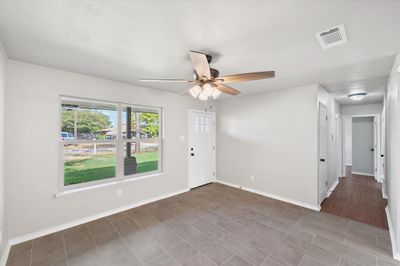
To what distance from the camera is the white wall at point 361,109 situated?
5102mm

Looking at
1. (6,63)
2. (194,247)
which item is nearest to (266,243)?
(194,247)

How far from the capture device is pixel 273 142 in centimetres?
387

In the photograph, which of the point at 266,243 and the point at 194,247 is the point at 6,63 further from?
the point at 266,243

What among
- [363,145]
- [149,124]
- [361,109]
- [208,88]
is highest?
[361,109]

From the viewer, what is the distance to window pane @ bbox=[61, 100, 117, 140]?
2826mm

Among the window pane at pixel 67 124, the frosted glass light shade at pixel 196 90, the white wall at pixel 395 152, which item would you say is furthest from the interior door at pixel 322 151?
the window pane at pixel 67 124

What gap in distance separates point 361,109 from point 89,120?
7.69 meters

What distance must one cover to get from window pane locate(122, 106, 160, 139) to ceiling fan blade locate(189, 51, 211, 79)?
2161mm

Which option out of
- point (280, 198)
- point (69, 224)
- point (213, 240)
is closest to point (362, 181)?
point (280, 198)

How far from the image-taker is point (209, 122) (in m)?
4.93

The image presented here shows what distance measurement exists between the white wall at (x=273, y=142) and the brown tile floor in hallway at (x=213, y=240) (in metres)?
0.62

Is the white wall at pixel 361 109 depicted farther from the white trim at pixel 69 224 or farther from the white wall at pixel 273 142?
the white trim at pixel 69 224

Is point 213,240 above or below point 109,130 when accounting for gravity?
below

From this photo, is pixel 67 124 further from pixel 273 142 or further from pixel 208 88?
pixel 273 142
